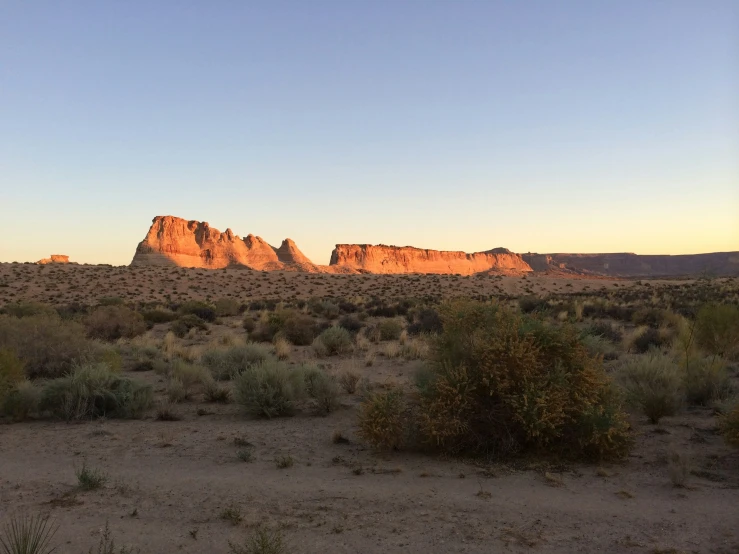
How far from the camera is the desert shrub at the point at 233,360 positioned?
12.2 meters

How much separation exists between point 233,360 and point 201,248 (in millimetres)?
110565

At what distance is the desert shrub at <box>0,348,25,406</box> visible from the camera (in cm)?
904

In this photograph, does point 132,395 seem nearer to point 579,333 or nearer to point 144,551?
point 144,551

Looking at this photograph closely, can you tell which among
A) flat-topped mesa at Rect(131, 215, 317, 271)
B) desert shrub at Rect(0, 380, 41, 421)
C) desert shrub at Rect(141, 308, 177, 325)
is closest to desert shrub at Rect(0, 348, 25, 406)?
desert shrub at Rect(0, 380, 41, 421)

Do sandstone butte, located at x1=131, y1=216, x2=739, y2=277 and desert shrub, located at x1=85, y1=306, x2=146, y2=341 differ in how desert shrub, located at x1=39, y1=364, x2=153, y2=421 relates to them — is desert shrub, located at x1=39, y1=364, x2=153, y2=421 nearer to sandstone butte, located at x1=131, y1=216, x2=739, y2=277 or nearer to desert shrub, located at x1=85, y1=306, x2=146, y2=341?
desert shrub, located at x1=85, y1=306, x2=146, y2=341

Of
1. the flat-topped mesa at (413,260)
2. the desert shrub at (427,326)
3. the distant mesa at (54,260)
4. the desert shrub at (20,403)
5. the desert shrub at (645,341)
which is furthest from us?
the flat-topped mesa at (413,260)

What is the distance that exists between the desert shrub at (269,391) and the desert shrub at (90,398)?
180cm

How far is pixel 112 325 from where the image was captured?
19.3 meters

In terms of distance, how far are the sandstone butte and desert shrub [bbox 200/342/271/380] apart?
92.0 metres

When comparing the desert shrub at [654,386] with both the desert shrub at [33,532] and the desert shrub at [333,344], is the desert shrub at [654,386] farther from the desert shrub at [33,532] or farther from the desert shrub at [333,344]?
the desert shrub at [333,344]

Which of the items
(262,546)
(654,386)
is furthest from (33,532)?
(654,386)

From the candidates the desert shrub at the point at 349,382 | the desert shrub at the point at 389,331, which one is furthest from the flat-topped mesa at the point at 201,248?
the desert shrub at the point at 349,382

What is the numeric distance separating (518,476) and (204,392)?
6542mm

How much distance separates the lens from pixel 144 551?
14.6 feet
